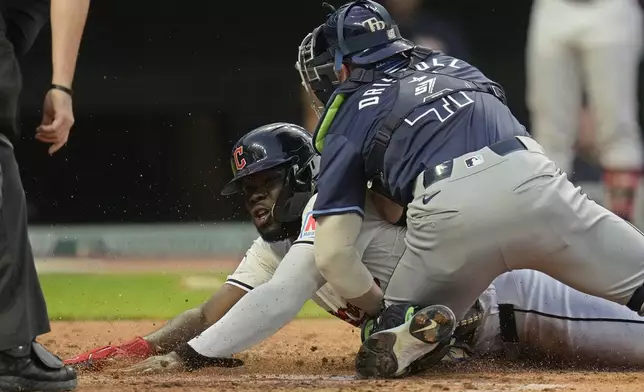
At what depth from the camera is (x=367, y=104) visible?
12.8 feet

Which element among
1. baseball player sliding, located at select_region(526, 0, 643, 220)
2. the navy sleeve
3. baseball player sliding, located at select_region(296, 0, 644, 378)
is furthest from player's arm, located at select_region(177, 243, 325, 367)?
baseball player sliding, located at select_region(526, 0, 643, 220)

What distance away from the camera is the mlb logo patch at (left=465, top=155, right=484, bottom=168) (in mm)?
3764

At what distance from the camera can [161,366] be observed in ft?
13.4

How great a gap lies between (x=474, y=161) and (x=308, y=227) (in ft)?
2.31

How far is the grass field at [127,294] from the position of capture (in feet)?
22.7

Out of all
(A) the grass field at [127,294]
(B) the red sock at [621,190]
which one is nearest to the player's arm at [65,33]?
(A) the grass field at [127,294]

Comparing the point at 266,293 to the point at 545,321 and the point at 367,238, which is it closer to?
the point at 367,238

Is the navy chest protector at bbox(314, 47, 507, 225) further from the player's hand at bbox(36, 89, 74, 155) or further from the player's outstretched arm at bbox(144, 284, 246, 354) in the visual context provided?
the player's hand at bbox(36, 89, 74, 155)

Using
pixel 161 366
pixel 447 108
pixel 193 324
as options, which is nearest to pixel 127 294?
pixel 193 324

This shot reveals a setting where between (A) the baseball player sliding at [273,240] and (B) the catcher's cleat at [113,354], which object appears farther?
(B) the catcher's cleat at [113,354]

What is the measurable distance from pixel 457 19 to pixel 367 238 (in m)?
6.77

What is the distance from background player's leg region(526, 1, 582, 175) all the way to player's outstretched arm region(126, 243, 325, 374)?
5.65 meters

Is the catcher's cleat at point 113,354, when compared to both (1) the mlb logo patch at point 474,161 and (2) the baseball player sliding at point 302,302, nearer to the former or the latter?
(2) the baseball player sliding at point 302,302

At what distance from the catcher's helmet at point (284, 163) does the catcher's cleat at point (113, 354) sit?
693 millimetres
